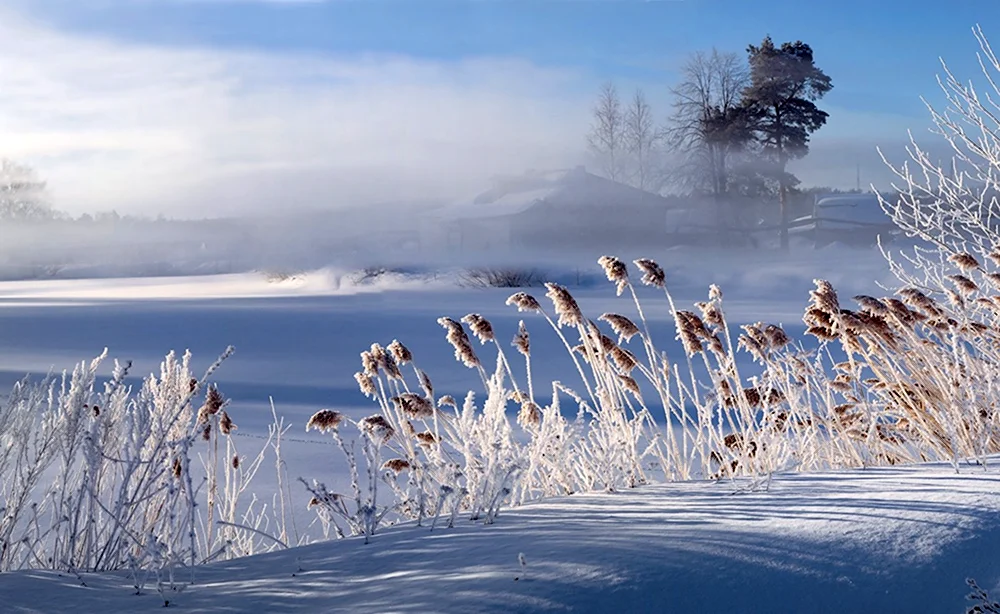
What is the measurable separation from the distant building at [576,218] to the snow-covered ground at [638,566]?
89.0 ft

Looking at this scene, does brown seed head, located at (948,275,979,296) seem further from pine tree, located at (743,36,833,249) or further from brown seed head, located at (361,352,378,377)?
pine tree, located at (743,36,833,249)

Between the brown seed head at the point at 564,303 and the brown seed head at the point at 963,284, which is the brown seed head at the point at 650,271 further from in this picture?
the brown seed head at the point at 963,284

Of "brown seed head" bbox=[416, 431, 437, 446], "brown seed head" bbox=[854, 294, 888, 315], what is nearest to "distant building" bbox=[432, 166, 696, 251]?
"brown seed head" bbox=[854, 294, 888, 315]

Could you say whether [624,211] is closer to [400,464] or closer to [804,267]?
[804,267]

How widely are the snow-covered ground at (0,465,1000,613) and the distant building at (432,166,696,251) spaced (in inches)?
1068

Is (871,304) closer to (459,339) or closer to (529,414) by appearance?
(529,414)

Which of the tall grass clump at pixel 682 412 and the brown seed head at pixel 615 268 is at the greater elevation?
the brown seed head at pixel 615 268

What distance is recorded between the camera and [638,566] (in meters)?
2.06

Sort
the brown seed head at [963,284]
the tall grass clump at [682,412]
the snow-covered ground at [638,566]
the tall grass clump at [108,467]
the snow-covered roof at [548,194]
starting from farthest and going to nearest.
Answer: the snow-covered roof at [548,194], the brown seed head at [963,284], the tall grass clump at [682,412], the tall grass clump at [108,467], the snow-covered ground at [638,566]

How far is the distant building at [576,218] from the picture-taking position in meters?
29.8

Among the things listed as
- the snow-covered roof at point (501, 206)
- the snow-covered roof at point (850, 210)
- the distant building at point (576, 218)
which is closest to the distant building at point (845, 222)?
the snow-covered roof at point (850, 210)

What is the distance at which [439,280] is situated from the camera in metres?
23.8

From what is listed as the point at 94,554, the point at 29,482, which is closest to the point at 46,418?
the point at 29,482

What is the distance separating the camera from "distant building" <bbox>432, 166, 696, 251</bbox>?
29.8 m
